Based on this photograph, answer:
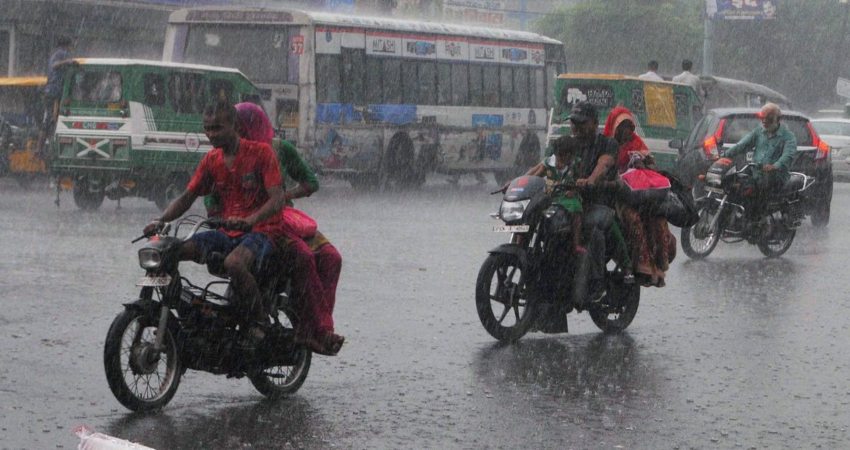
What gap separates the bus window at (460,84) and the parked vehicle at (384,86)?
18mm

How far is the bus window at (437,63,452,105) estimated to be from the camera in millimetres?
30812

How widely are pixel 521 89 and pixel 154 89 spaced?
12.8m

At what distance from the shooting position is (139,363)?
734cm

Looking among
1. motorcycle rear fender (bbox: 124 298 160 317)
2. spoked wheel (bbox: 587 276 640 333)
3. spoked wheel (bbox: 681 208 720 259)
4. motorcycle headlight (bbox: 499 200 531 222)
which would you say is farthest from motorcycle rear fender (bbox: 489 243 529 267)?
spoked wheel (bbox: 681 208 720 259)

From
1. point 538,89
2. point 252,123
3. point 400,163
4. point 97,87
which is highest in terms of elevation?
point 252,123

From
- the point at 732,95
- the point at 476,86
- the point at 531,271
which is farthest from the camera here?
the point at 732,95

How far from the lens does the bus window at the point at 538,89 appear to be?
3353cm

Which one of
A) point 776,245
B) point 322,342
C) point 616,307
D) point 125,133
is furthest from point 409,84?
point 322,342

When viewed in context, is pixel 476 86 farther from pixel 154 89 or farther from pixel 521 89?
pixel 154 89

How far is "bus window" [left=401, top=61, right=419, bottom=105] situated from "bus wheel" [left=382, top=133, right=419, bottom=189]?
79 centimetres

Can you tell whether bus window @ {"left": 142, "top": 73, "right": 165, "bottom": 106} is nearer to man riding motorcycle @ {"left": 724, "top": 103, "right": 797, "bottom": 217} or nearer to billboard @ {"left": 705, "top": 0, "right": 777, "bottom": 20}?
man riding motorcycle @ {"left": 724, "top": 103, "right": 797, "bottom": 217}

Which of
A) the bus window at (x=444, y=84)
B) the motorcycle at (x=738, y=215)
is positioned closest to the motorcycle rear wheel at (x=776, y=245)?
the motorcycle at (x=738, y=215)

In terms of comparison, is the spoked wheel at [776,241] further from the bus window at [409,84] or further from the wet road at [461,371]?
the bus window at [409,84]

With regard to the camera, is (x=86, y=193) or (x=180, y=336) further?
(x=86, y=193)
